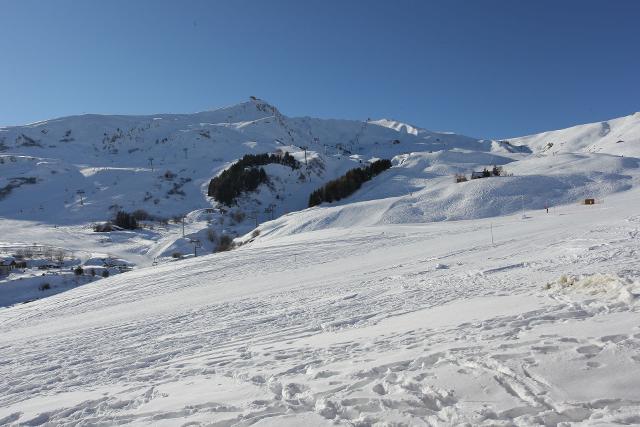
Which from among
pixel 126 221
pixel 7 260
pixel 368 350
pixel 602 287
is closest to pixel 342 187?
pixel 126 221

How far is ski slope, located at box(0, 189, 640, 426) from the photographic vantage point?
468cm

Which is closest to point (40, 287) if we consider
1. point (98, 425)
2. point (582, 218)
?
point (98, 425)

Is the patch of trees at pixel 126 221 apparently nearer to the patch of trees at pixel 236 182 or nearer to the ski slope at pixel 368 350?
the patch of trees at pixel 236 182

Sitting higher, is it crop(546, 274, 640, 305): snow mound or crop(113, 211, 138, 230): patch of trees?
crop(113, 211, 138, 230): patch of trees

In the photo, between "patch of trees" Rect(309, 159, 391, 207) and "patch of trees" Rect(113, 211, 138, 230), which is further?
"patch of trees" Rect(113, 211, 138, 230)

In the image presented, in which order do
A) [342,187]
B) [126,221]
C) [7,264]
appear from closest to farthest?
[7,264]
[342,187]
[126,221]

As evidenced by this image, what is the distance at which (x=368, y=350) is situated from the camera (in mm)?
7262

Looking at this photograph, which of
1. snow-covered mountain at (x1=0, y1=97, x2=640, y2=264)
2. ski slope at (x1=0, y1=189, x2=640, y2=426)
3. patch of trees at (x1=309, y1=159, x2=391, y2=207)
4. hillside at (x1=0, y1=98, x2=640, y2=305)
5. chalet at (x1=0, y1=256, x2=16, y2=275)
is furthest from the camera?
patch of trees at (x1=309, y1=159, x2=391, y2=207)

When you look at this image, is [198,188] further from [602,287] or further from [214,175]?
[602,287]

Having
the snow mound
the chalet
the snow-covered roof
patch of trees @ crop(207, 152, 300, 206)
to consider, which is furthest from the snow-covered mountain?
the snow mound

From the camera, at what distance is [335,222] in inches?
1901

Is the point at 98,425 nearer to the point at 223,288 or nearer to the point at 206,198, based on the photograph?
the point at 223,288

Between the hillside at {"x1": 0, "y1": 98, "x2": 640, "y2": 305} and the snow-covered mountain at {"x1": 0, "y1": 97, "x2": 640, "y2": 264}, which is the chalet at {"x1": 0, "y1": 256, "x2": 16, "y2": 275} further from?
the snow-covered mountain at {"x1": 0, "y1": 97, "x2": 640, "y2": 264}

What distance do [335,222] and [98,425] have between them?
43.0 metres
